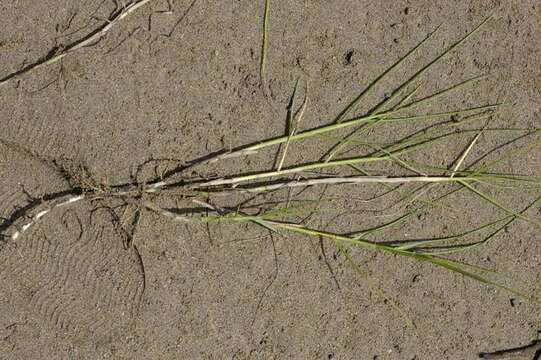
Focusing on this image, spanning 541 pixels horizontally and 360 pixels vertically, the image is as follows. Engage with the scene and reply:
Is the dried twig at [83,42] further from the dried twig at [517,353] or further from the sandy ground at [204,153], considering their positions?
the dried twig at [517,353]

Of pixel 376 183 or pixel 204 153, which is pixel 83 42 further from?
pixel 376 183

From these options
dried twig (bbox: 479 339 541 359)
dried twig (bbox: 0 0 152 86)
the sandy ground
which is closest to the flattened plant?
the sandy ground

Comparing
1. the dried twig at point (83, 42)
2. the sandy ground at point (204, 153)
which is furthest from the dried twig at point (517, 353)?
the dried twig at point (83, 42)

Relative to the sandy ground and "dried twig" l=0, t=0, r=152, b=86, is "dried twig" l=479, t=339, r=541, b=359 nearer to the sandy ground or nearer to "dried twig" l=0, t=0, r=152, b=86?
the sandy ground

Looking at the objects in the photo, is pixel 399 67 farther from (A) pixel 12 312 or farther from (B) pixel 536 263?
(A) pixel 12 312

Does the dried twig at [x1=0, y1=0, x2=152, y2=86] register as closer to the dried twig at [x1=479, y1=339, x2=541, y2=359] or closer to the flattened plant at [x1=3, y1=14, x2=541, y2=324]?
the flattened plant at [x1=3, y1=14, x2=541, y2=324]

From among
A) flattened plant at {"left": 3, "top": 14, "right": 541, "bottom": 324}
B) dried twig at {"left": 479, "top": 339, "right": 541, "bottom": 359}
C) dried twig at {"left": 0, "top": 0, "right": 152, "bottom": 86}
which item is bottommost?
dried twig at {"left": 479, "top": 339, "right": 541, "bottom": 359}

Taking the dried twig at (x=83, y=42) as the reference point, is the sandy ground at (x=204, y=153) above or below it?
below

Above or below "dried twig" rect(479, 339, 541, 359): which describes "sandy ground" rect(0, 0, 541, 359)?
above
